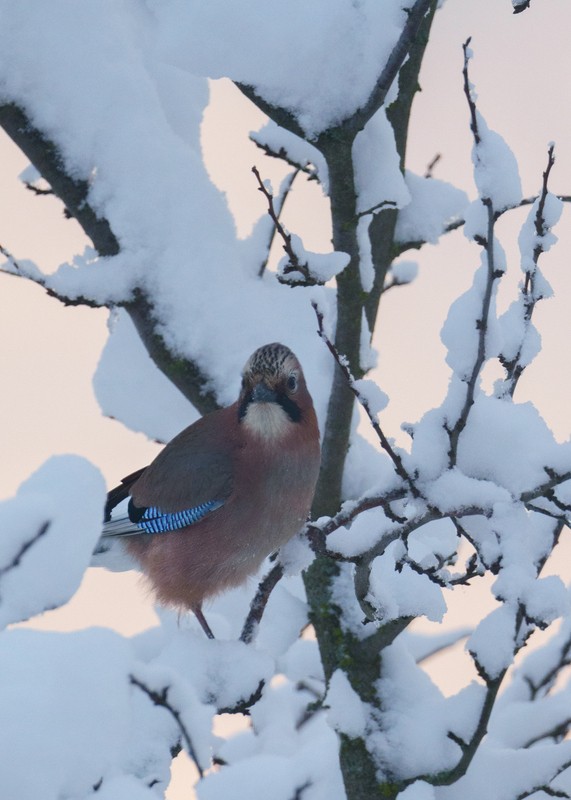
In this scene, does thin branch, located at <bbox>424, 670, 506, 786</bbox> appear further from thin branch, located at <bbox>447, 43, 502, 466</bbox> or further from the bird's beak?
the bird's beak

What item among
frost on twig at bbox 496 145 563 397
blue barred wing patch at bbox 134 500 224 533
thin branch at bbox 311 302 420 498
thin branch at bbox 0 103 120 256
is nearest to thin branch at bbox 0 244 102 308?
thin branch at bbox 0 103 120 256

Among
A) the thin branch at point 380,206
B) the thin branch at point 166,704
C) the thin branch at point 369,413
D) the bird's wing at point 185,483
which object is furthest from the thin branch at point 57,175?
the thin branch at point 166,704

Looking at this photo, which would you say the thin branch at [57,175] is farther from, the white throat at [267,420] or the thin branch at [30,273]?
the white throat at [267,420]

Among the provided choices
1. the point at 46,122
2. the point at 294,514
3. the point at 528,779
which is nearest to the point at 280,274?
the point at 294,514

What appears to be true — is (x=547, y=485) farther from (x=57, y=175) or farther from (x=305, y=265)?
(x=57, y=175)

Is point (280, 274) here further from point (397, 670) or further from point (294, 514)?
point (397, 670)

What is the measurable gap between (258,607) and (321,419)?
3.30ft

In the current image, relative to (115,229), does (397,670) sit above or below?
below

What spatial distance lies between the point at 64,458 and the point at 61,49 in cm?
292

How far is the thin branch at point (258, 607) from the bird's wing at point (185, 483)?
1.62 feet

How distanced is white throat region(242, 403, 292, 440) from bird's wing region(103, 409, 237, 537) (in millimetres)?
117

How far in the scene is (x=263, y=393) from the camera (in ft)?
12.7

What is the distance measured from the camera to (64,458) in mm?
1891

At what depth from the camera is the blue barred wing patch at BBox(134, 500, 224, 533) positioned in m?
4.14
